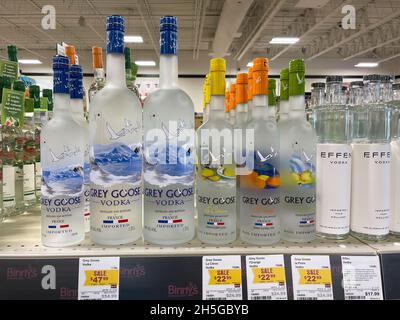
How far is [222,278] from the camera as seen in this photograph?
0.74 m

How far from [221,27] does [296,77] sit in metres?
7.15

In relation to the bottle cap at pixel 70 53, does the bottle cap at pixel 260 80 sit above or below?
below

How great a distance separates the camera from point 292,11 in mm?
7504

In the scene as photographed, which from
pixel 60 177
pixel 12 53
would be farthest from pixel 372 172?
pixel 12 53

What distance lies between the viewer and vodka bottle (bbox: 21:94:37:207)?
3.73ft

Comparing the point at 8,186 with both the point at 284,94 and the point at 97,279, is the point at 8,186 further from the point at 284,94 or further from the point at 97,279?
the point at 284,94

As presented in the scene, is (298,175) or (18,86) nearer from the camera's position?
(298,175)

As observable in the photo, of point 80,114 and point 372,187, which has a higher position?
point 80,114

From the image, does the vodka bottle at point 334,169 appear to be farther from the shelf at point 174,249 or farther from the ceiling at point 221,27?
the ceiling at point 221,27

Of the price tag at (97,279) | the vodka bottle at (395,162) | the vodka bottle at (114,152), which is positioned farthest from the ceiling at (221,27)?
the price tag at (97,279)

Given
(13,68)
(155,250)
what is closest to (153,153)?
(155,250)

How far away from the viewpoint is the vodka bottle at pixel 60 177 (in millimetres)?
767

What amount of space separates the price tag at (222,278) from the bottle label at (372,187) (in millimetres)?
317
